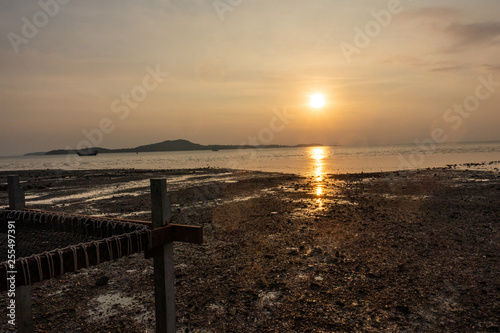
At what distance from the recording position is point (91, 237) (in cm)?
350

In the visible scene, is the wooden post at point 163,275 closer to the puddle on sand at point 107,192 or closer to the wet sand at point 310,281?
the wet sand at point 310,281

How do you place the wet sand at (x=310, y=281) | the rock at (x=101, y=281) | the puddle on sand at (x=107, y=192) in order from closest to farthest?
the wet sand at (x=310, y=281), the rock at (x=101, y=281), the puddle on sand at (x=107, y=192)

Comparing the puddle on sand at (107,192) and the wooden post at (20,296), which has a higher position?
the wooden post at (20,296)

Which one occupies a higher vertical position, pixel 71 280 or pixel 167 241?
pixel 167 241

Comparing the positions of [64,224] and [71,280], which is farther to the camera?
[71,280]

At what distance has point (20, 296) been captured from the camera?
3.95m

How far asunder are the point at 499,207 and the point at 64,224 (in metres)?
16.6

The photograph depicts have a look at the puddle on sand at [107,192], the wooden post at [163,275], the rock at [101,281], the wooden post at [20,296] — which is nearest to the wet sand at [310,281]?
the rock at [101,281]

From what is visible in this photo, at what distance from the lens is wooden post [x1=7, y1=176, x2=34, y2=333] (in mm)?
3945

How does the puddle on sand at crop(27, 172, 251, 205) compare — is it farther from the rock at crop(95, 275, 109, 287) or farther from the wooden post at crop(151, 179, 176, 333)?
the wooden post at crop(151, 179, 176, 333)

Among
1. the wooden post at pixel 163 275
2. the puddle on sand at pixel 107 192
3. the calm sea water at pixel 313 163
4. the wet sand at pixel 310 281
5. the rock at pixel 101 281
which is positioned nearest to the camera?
the wooden post at pixel 163 275

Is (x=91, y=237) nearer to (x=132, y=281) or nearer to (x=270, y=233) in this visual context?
(x=132, y=281)

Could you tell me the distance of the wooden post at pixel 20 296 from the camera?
12.9 feet

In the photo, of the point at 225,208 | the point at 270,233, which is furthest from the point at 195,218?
the point at 270,233
